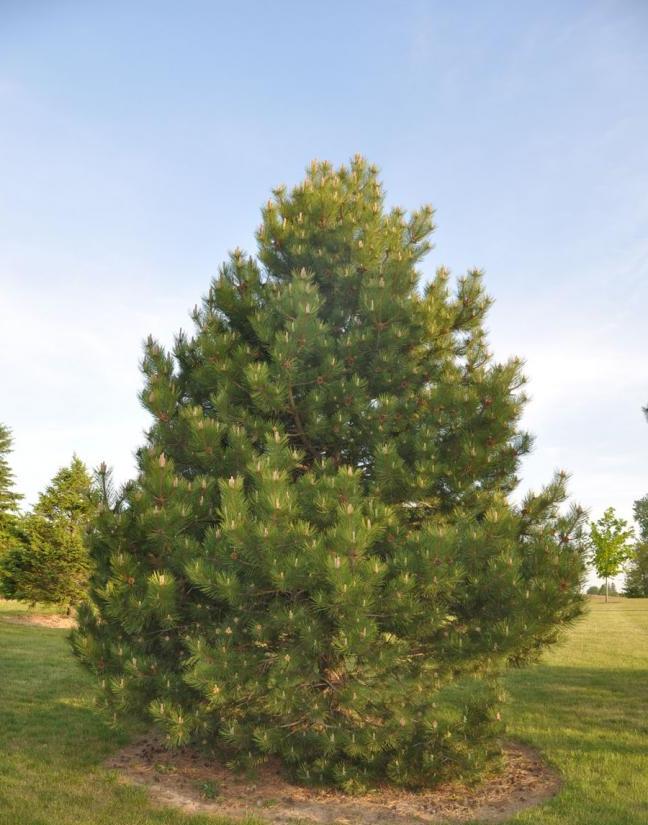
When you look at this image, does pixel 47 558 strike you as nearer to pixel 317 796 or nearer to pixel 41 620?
pixel 41 620

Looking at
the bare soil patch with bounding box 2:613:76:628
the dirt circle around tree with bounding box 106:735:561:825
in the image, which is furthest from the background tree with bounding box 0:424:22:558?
the dirt circle around tree with bounding box 106:735:561:825

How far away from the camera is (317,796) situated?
6.95 m

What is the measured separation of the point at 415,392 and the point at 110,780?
582 cm

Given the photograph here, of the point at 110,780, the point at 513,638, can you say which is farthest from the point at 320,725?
the point at 110,780

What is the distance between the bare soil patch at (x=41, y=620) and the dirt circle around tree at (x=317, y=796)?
679 inches

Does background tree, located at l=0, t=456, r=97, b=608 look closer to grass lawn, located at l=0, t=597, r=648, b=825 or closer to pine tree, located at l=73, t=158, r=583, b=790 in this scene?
grass lawn, located at l=0, t=597, r=648, b=825

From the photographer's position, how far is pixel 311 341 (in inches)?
283

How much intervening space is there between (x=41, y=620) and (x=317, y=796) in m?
20.3

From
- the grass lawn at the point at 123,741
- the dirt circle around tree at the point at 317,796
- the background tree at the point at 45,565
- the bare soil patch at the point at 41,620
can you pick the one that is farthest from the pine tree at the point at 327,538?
the bare soil patch at the point at 41,620

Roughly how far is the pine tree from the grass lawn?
0.99m

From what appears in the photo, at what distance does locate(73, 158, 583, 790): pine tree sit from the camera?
6.02 m

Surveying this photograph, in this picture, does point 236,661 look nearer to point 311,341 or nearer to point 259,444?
point 259,444

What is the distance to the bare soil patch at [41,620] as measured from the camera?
76.0 feet

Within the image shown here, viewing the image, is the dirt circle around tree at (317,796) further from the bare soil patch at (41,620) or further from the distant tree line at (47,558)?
the bare soil patch at (41,620)
